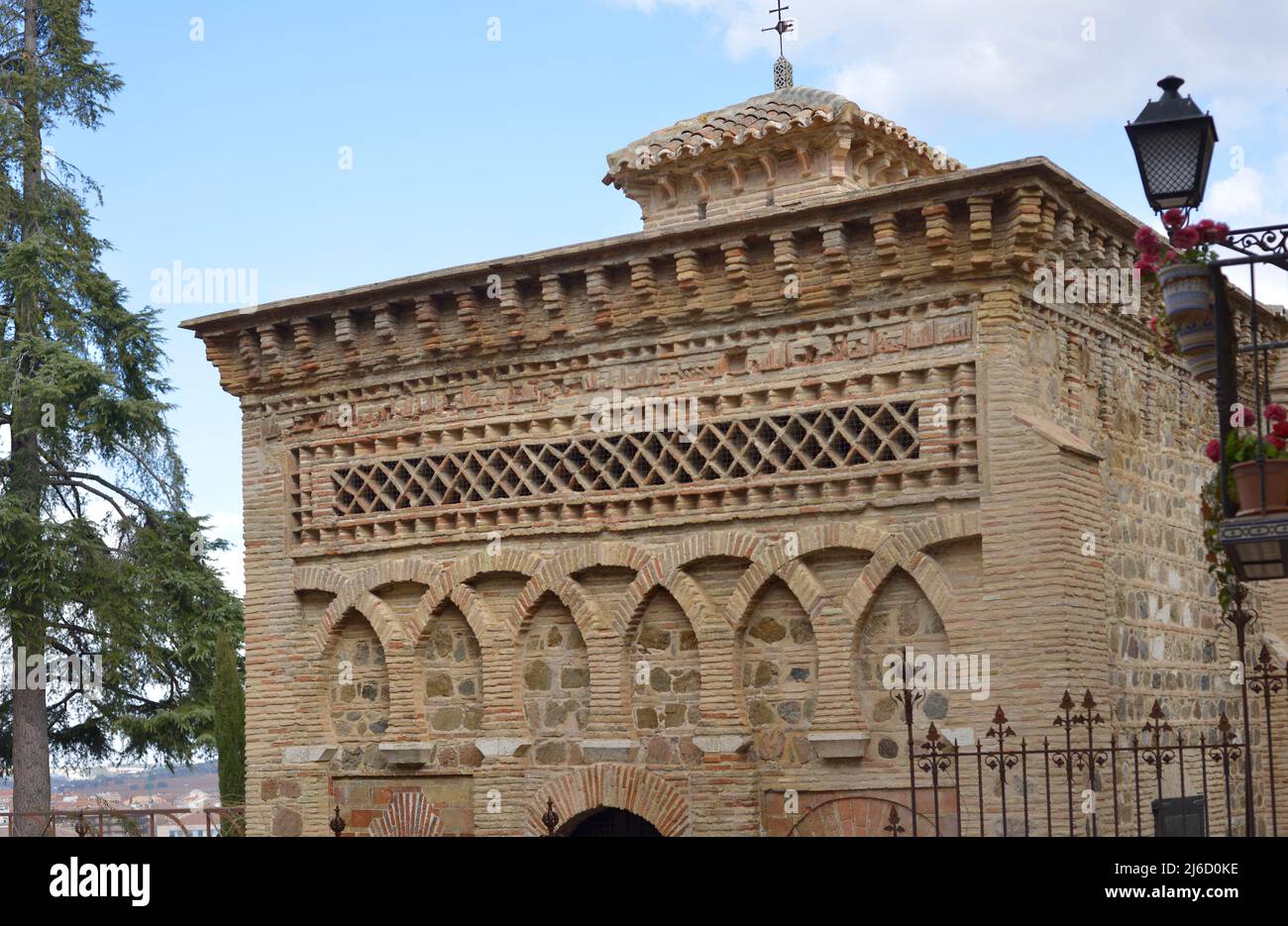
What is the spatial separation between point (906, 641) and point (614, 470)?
2553mm

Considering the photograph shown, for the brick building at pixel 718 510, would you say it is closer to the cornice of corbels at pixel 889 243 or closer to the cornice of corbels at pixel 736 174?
the cornice of corbels at pixel 889 243

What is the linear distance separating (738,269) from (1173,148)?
472cm

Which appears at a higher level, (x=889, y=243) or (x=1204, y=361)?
(x=889, y=243)

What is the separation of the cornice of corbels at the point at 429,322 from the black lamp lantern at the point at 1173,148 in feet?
22.5

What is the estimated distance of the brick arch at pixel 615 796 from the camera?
38.6 feet

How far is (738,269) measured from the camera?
11867 millimetres

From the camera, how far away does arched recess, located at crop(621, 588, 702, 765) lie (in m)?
11.9

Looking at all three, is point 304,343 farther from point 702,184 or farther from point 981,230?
point 981,230

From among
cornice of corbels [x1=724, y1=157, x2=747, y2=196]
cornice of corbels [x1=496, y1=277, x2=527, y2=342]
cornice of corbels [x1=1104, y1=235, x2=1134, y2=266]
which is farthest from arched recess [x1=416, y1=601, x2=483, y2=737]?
cornice of corbels [x1=1104, y1=235, x2=1134, y2=266]

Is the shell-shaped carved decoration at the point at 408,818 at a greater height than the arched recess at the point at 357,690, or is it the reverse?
the arched recess at the point at 357,690

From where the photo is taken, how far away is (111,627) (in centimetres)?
2297

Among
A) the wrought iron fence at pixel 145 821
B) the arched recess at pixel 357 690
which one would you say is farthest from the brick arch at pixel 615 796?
the wrought iron fence at pixel 145 821

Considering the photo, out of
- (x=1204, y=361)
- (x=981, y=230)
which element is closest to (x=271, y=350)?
(x=981, y=230)

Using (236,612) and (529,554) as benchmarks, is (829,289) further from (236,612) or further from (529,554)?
(236,612)
